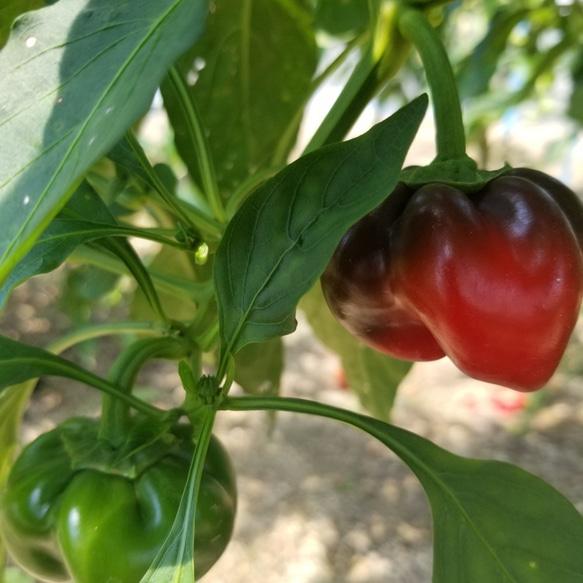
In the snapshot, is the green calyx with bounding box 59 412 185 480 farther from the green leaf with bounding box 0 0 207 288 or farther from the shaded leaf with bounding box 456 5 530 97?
the shaded leaf with bounding box 456 5 530 97

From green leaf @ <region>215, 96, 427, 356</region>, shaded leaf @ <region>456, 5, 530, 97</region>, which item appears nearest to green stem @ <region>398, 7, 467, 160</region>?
green leaf @ <region>215, 96, 427, 356</region>

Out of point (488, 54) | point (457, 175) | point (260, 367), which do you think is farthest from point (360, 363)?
point (488, 54)

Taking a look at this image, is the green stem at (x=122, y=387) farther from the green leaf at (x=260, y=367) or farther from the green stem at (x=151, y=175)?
the green leaf at (x=260, y=367)

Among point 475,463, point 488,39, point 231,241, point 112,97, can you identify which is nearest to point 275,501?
point 488,39

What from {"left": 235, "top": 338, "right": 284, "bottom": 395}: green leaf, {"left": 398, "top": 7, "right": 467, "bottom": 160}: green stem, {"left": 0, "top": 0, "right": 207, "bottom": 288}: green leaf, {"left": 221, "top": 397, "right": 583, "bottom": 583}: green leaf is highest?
{"left": 0, "top": 0, "right": 207, "bottom": 288}: green leaf

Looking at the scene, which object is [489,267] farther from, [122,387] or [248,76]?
[248,76]

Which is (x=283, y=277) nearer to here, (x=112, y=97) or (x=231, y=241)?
(x=231, y=241)

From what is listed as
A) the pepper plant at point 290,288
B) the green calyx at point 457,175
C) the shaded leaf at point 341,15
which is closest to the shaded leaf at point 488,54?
the shaded leaf at point 341,15
